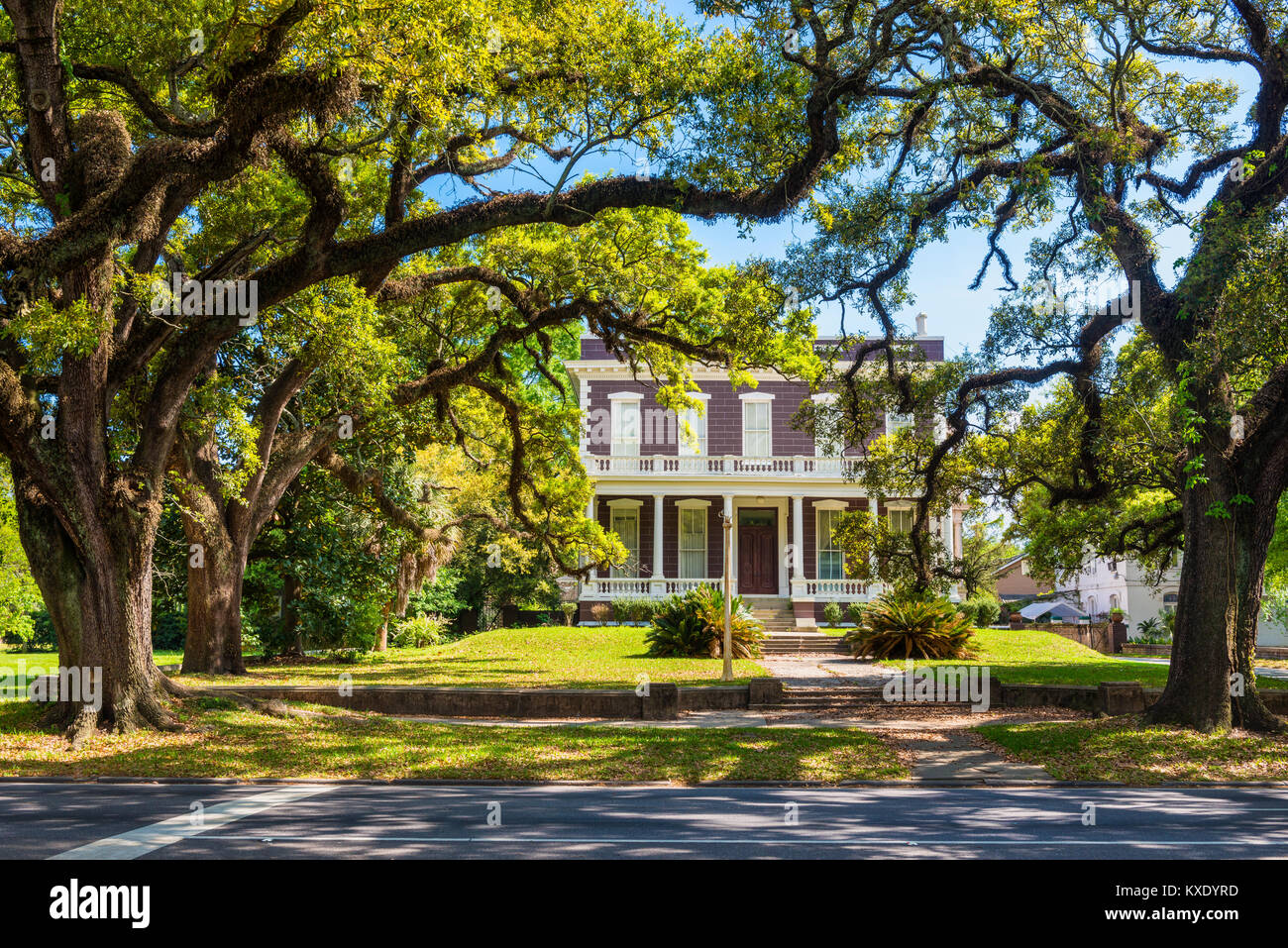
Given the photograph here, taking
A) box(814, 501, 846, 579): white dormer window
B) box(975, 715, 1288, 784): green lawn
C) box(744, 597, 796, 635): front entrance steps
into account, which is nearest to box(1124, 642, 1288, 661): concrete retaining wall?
box(814, 501, 846, 579): white dormer window

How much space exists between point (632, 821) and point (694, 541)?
1174 inches

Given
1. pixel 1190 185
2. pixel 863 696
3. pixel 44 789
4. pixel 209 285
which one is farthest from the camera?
pixel 863 696

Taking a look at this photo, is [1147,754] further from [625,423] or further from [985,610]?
[625,423]

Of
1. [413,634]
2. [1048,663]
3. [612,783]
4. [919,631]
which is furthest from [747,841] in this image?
[413,634]

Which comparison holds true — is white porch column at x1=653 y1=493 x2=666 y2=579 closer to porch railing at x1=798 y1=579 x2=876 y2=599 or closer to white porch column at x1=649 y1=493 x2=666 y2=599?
white porch column at x1=649 y1=493 x2=666 y2=599

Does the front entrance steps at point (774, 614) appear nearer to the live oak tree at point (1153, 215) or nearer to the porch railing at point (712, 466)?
the porch railing at point (712, 466)

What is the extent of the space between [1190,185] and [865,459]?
715 cm

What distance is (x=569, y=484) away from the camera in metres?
23.1

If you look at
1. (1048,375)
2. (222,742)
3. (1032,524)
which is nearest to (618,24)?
(1048,375)

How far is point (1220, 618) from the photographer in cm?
1252

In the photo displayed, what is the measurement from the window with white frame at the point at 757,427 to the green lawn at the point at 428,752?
24062mm

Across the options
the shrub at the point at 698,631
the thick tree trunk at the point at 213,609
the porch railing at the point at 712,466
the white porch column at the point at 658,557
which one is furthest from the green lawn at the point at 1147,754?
the porch railing at the point at 712,466

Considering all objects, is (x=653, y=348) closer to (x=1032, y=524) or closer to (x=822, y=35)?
(x=822, y=35)

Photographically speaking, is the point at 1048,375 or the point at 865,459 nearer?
the point at 1048,375
